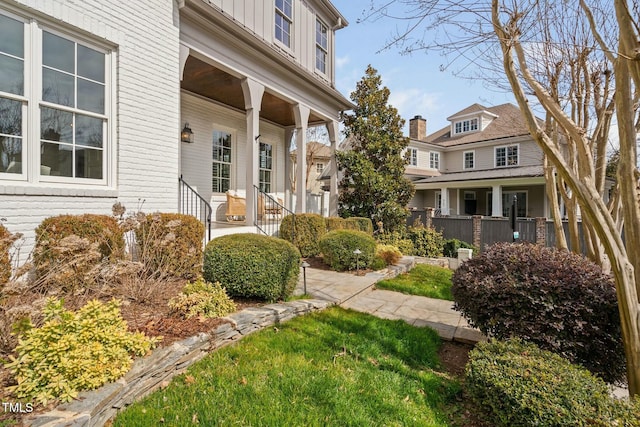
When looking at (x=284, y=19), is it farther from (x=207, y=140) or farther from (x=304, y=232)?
(x=304, y=232)

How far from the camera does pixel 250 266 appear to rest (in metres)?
4.24

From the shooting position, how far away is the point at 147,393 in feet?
8.37

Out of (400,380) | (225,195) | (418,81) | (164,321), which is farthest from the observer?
(225,195)

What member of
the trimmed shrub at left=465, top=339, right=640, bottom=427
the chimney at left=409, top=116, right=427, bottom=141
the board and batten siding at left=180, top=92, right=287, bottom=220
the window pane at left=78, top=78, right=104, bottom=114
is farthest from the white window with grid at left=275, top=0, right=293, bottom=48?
the chimney at left=409, top=116, right=427, bottom=141

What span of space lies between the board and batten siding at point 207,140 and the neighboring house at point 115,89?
0.22 ft

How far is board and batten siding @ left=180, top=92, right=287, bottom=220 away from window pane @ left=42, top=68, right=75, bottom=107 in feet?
12.5

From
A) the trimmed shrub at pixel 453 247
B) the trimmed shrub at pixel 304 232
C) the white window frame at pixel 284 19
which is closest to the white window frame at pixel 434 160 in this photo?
the trimmed shrub at pixel 453 247

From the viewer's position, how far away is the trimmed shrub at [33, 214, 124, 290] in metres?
3.33

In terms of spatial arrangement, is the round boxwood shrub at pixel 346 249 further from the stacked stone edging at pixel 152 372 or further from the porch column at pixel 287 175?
the porch column at pixel 287 175

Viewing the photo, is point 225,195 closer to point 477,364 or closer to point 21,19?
point 21,19

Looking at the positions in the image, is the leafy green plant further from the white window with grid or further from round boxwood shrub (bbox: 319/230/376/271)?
the white window with grid

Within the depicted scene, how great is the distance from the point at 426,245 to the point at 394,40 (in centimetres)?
856

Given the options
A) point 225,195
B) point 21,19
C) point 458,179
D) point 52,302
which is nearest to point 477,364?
point 52,302

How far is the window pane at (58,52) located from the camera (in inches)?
162
